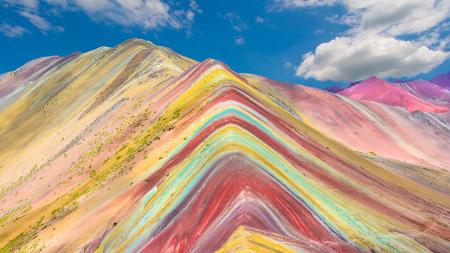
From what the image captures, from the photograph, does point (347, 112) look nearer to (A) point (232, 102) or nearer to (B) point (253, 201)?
(A) point (232, 102)

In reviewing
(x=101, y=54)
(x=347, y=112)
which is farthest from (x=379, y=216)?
(x=101, y=54)

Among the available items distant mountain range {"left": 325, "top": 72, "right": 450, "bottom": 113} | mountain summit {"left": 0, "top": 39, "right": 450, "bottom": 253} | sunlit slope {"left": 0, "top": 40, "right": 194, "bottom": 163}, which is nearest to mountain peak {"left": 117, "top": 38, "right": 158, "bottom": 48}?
sunlit slope {"left": 0, "top": 40, "right": 194, "bottom": 163}

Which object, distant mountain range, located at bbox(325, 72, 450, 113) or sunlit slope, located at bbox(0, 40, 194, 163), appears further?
distant mountain range, located at bbox(325, 72, 450, 113)

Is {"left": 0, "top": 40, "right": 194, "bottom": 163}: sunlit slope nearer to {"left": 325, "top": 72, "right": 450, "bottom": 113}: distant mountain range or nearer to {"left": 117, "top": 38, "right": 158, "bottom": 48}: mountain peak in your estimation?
{"left": 117, "top": 38, "right": 158, "bottom": 48}: mountain peak

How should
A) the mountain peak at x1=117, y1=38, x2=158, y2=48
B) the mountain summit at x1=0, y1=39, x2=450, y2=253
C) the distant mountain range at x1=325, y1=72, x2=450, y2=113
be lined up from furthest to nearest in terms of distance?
the distant mountain range at x1=325, y1=72, x2=450, y2=113 < the mountain peak at x1=117, y1=38, x2=158, y2=48 < the mountain summit at x1=0, y1=39, x2=450, y2=253

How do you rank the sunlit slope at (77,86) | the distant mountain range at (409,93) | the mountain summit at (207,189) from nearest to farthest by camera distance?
1. the mountain summit at (207,189)
2. the sunlit slope at (77,86)
3. the distant mountain range at (409,93)

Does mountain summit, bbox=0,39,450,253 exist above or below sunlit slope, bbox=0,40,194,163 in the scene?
below

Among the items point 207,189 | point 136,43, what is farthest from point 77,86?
point 207,189

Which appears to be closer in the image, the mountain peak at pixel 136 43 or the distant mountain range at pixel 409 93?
the mountain peak at pixel 136 43

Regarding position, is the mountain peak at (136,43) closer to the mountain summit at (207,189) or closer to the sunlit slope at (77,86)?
the sunlit slope at (77,86)

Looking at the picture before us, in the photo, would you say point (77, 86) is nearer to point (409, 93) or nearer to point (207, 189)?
point (207, 189)

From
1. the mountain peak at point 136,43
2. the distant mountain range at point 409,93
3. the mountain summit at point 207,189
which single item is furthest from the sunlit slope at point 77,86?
the distant mountain range at point 409,93
